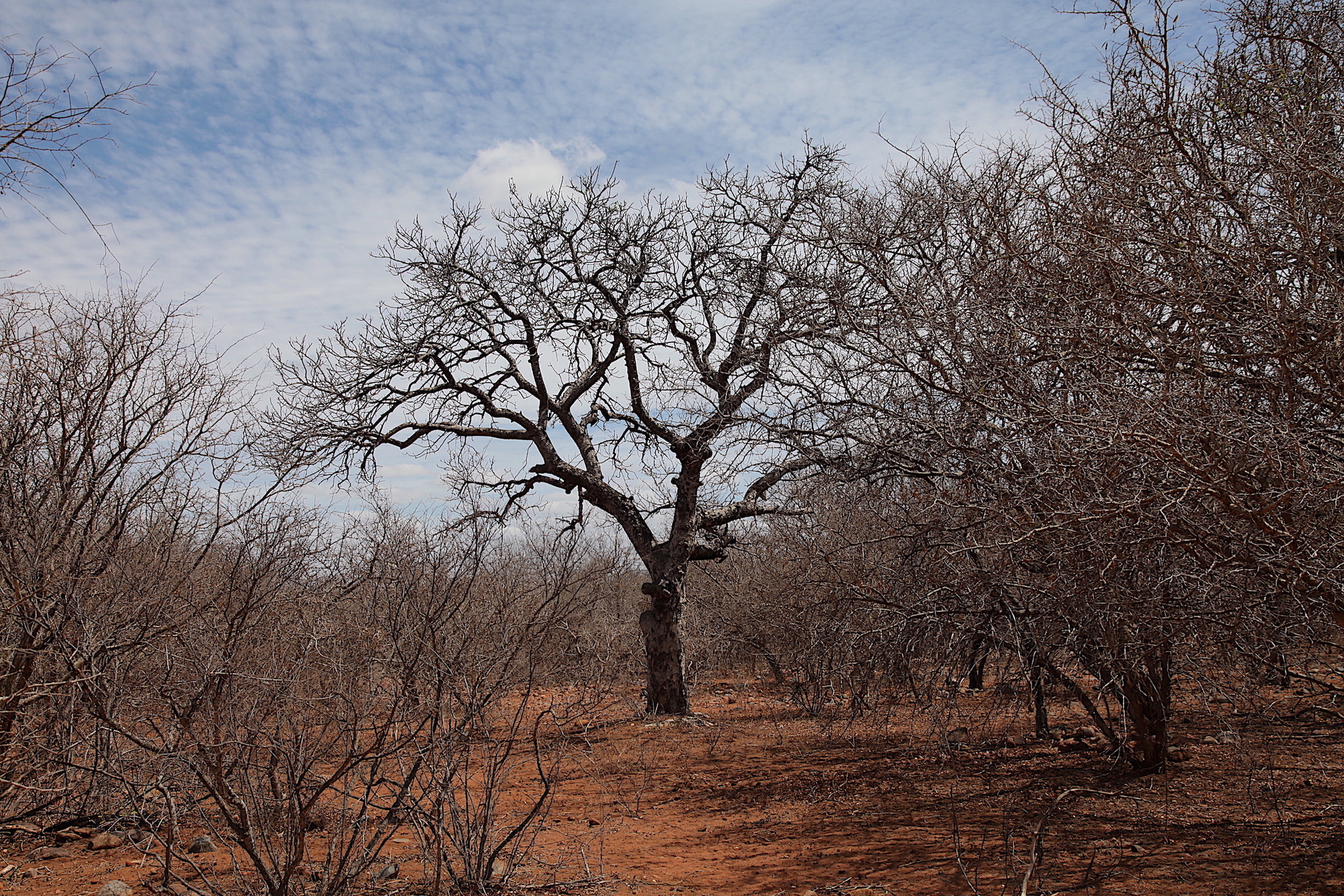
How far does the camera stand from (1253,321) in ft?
13.4

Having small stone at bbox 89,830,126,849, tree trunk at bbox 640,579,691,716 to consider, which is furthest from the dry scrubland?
tree trunk at bbox 640,579,691,716

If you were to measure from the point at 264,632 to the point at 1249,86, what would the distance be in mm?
6666

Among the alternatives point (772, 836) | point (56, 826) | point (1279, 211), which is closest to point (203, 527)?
point (56, 826)

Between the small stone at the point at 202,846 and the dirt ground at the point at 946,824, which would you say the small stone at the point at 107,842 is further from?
the small stone at the point at 202,846

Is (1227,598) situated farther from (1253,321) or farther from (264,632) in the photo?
(264,632)

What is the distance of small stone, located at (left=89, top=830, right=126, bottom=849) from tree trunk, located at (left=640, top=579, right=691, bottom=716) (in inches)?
296

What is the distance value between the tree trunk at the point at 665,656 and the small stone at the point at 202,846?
726 centimetres

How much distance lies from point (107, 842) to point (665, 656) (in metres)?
7.87

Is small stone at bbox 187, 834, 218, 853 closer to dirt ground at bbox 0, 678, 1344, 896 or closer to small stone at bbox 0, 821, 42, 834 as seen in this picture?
dirt ground at bbox 0, 678, 1344, 896

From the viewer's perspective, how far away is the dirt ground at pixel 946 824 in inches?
206

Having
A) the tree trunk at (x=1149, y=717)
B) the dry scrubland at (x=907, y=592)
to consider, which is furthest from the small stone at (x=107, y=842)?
the tree trunk at (x=1149, y=717)

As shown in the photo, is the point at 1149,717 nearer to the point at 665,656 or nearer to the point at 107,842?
the point at 665,656

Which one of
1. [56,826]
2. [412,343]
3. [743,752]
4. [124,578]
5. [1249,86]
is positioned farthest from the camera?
[412,343]

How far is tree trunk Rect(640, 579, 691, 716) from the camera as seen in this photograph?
13.2m
